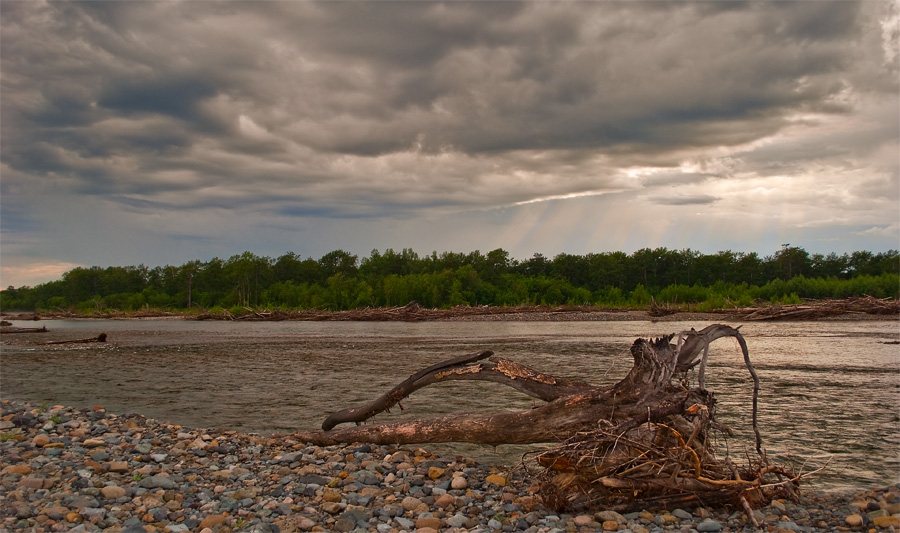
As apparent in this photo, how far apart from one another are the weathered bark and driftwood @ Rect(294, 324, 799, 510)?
1 centimetres

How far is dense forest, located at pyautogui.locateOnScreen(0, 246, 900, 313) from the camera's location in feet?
275

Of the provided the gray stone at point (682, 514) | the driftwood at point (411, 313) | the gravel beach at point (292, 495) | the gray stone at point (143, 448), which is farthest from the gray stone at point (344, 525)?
the driftwood at point (411, 313)

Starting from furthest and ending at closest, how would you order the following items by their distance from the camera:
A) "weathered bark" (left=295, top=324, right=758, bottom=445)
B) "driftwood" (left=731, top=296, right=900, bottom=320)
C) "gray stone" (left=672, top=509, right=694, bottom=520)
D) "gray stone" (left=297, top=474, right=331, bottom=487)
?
"driftwood" (left=731, top=296, right=900, bottom=320), "gray stone" (left=297, top=474, right=331, bottom=487), "weathered bark" (left=295, top=324, right=758, bottom=445), "gray stone" (left=672, top=509, right=694, bottom=520)

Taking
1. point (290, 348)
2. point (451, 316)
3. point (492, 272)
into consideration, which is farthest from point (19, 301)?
point (290, 348)

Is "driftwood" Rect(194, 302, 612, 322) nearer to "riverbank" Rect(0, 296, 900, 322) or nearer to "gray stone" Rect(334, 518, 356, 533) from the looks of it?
"riverbank" Rect(0, 296, 900, 322)

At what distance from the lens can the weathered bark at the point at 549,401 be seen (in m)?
6.17

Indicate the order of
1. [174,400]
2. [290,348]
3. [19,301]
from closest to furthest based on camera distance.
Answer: [174,400] → [290,348] → [19,301]

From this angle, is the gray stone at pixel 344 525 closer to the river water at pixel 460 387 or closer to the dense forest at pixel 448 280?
the river water at pixel 460 387

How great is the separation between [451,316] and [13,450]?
187 ft

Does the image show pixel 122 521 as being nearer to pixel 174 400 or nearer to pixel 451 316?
pixel 174 400

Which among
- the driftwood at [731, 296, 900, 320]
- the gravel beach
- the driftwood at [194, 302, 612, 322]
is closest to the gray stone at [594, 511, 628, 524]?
the gravel beach

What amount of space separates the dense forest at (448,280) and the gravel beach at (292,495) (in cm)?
6637

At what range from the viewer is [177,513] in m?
5.64

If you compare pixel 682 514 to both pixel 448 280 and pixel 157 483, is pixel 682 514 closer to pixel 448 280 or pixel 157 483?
pixel 157 483
